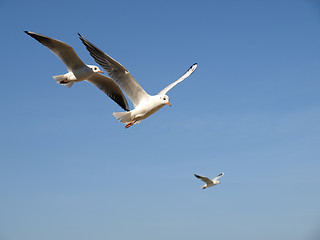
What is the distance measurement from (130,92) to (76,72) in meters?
3.20

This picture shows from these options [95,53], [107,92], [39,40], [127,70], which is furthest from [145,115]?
[39,40]

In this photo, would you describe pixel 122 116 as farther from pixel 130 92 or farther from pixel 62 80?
pixel 62 80

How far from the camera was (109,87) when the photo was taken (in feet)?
48.5

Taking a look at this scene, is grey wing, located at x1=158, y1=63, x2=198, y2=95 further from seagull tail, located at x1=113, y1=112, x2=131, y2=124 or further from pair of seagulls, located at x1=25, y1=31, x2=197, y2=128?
seagull tail, located at x1=113, y1=112, x2=131, y2=124

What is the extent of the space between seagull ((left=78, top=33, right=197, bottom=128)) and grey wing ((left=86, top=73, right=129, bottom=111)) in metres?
2.52

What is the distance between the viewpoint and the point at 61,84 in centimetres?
1415

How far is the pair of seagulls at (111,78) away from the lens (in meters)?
11.3

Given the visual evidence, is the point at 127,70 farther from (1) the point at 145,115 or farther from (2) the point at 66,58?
(2) the point at 66,58

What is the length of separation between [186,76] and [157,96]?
107 inches

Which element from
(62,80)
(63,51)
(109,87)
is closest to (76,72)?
(62,80)

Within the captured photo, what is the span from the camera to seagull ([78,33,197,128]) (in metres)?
11.2

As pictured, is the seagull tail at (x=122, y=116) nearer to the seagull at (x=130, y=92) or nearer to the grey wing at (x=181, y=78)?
the seagull at (x=130, y=92)

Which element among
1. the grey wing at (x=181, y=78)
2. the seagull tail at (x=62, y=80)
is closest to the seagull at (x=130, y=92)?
the grey wing at (x=181, y=78)

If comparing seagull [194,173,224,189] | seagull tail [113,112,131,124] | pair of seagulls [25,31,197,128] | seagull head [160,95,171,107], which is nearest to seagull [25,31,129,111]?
pair of seagulls [25,31,197,128]
